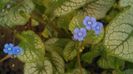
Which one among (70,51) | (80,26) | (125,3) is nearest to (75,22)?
(80,26)

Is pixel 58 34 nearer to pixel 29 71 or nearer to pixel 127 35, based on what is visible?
pixel 29 71

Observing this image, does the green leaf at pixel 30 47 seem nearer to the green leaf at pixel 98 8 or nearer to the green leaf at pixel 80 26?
the green leaf at pixel 80 26

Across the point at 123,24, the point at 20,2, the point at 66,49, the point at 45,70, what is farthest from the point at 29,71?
the point at 123,24

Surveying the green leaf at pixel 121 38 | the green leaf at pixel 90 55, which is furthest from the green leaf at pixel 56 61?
the green leaf at pixel 121 38

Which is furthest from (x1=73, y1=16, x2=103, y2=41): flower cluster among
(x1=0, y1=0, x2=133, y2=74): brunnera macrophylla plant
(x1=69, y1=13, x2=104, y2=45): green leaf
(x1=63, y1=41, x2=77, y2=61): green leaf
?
(x1=63, y1=41, x2=77, y2=61): green leaf

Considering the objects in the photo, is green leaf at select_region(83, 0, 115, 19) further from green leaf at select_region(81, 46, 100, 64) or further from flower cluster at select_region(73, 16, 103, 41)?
flower cluster at select_region(73, 16, 103, 41)

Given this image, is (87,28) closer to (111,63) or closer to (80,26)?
(80,26)
